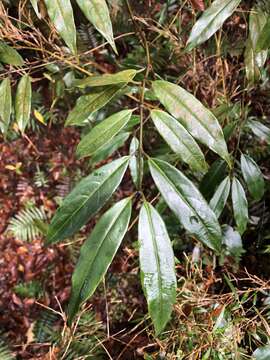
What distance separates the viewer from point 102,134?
82cm

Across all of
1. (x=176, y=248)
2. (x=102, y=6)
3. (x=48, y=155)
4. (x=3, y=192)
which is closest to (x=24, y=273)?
(x=3, y=192)

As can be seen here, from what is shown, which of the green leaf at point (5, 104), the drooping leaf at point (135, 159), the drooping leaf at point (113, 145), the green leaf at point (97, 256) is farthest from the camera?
the drooping leaf at point (113, 145)

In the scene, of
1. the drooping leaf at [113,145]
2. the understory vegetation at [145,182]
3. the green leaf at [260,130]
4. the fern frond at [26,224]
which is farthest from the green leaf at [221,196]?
the fern frond at [26,224]

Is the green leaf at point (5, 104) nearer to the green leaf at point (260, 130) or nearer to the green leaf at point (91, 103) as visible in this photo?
the green leaf at point (91, 103)

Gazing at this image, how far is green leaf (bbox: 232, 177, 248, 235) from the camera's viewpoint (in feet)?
3.54

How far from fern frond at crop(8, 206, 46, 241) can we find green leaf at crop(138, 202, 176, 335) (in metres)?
1.51

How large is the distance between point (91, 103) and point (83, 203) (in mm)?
211

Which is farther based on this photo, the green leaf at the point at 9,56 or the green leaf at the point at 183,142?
the green leaf at the point at 9,56

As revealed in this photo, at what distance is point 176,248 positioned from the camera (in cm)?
149

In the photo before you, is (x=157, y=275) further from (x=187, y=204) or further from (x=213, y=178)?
(x=213, y=178)

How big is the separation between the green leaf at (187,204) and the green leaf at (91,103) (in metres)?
0.16

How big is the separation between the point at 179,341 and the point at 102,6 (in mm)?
804

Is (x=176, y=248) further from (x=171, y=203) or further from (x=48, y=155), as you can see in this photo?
(x=48, y=155)

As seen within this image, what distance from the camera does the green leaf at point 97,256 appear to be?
710 millimetres
